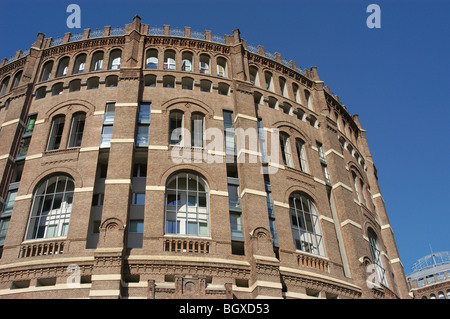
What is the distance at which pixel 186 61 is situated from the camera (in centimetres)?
2942

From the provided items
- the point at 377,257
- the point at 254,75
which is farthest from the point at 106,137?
the point at 377,257

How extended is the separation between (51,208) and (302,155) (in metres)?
15.5

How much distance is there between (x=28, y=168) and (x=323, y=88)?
2128cm

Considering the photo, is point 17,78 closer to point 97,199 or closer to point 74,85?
point 74,85

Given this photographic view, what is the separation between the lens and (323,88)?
33062 millimetres

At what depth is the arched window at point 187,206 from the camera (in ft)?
72.1

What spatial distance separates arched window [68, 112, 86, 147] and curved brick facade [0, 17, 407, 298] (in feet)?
0.30

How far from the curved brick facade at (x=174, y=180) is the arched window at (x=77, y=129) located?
0.09 m

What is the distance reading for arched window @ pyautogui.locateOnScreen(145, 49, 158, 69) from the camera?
28.8 metres

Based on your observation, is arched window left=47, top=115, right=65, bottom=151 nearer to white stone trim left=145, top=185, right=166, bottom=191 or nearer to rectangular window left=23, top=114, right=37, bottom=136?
rectangular window left=23, top=114, right=37, bottom=136

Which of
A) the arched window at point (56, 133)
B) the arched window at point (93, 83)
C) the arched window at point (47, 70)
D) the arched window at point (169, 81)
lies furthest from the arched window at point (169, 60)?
the arched window at point (47, 70)

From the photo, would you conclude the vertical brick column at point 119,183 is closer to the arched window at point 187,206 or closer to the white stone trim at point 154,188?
the white stone trim at point 154,188
